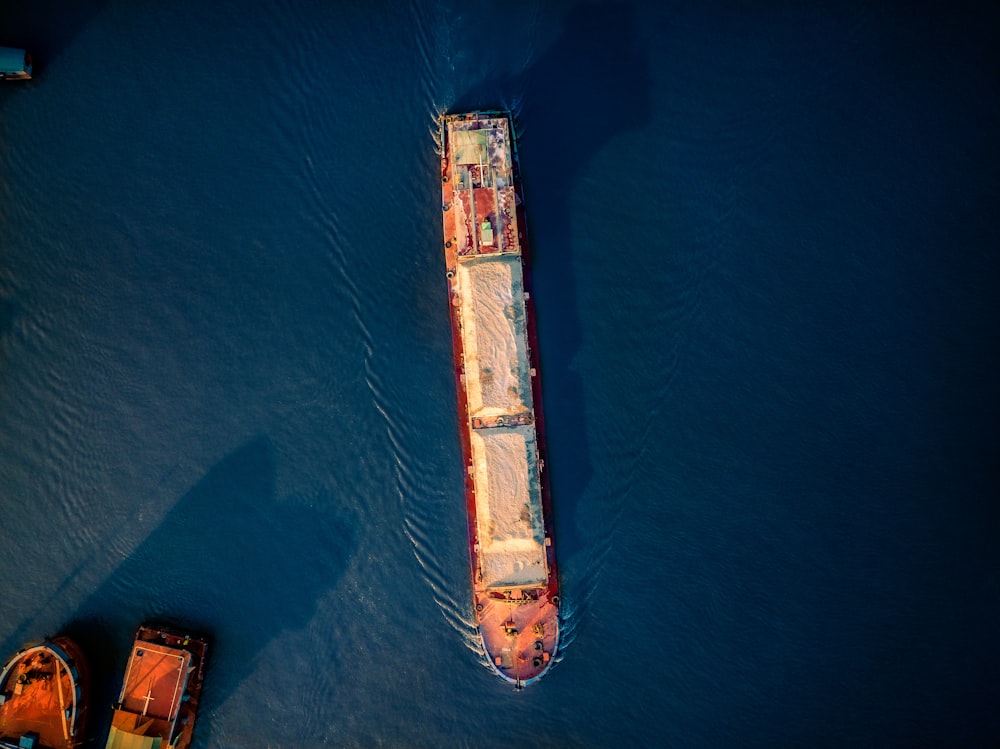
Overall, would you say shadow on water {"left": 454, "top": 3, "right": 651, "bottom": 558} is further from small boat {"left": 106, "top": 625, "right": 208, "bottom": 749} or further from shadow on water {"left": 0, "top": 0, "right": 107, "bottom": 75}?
small boat {"left": 106, "top": 625, "right": 208, "bottom": 749}

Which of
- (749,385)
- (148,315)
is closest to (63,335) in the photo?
(148,315)

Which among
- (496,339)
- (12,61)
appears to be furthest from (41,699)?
(12,61)

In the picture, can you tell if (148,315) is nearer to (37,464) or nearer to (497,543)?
(37,464)

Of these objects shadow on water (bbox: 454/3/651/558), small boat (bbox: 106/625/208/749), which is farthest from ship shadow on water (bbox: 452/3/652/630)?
small boat (bbox: 106/625/208/749)

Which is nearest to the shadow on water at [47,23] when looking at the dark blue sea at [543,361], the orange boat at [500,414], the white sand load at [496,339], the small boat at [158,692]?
the dark blue sea at [543,361]

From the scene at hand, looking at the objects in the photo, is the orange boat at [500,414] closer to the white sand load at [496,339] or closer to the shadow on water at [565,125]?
the white sand load at [496,339]
